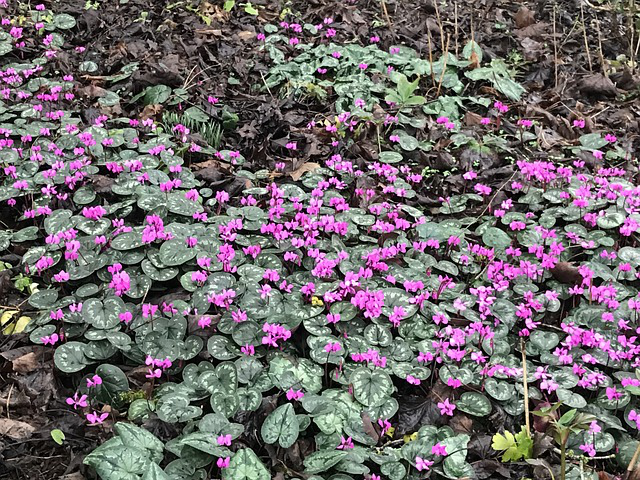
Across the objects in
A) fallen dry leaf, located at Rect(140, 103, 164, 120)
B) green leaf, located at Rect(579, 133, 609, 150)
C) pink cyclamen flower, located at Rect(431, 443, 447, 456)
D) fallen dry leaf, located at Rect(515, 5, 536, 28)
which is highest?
fallen dry leaf, located at Rect(515, 5, 536, 28)

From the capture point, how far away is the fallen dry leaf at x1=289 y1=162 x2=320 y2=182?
3.81m

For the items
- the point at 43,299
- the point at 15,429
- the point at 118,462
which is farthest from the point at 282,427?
the point at 43,299

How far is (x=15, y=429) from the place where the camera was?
2.39 metres

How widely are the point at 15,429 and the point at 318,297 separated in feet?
4.59

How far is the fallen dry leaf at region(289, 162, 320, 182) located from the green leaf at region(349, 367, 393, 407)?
1543mm

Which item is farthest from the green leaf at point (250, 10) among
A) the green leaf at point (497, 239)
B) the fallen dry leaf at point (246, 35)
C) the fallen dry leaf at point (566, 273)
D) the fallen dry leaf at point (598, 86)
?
the fallen dry leaf at point (566, 273)

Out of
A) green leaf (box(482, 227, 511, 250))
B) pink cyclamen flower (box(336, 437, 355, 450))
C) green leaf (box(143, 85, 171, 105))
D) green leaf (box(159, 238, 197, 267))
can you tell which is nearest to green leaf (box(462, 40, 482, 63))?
green leaf (box(482, 227, 511, 250))

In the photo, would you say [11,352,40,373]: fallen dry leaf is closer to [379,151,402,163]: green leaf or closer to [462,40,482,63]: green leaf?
[379,151,402,163]: green leaf

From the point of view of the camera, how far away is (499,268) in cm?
313

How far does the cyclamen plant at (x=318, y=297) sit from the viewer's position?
95.0 inches

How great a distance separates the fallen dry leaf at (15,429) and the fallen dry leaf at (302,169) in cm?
204

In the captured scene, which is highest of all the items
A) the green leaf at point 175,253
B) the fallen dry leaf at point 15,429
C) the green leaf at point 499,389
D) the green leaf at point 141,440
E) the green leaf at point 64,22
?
the green leaf at point 64,22

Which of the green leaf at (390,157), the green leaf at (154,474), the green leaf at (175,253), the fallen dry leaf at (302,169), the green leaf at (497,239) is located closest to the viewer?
the green leaf at (154,474)

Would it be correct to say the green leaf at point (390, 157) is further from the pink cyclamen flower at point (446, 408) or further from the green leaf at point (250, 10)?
the green leaf at point (250, 10)
